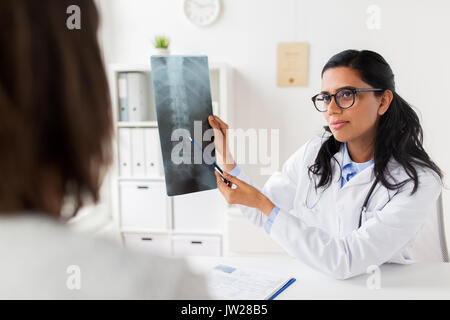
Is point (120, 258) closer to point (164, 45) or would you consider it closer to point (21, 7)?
point (21, 7)

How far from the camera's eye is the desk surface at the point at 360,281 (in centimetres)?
100

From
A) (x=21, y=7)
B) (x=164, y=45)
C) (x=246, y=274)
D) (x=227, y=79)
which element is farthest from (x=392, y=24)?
(x=21, y=7)

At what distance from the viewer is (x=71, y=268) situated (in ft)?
1.45

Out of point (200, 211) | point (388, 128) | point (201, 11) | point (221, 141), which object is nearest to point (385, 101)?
point (388, 128)

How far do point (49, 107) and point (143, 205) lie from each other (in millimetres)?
Result: 2264

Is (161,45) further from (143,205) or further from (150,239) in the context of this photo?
(150,239)

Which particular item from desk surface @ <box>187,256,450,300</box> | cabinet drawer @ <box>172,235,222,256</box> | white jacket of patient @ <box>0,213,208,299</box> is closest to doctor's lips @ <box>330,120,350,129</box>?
desk surface @ <box>187,256,450,300</box>

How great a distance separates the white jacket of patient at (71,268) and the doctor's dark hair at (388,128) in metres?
0.99

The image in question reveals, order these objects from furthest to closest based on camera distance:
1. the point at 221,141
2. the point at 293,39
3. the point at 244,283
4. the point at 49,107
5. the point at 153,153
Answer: the point at 293,39 < the point at 153,153 < the point at 221,141 < the point at 244,283 < the point at 49,107

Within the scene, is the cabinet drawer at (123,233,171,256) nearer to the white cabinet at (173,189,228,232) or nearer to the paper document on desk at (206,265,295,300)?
the white cabinet at (173,189,228,232)

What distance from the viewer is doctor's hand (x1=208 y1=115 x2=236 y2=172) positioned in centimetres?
128

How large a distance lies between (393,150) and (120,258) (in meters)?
1.17
